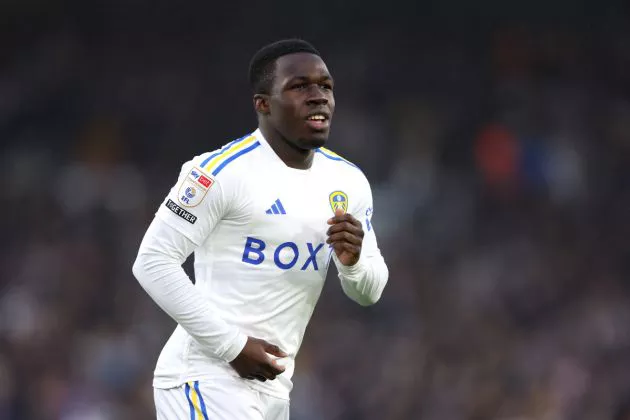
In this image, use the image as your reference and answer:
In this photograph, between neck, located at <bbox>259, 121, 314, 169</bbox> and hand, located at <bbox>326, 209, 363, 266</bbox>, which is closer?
A: hand, located at <bbox>326, 209, 363, 266</bbox>

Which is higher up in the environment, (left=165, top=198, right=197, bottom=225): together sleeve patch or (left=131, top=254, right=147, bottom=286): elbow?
(left=165, top=198, right=197, bottom=225): together sleeve patch

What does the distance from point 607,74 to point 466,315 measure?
3.62 meters

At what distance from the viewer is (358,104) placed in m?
11.6

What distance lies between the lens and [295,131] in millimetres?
4465

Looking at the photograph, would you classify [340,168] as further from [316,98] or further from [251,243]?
[251,243]

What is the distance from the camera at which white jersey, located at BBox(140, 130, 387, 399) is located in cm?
425

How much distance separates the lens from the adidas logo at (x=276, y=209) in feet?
14.3

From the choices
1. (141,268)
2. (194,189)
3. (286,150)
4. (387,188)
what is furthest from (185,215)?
(387,188)

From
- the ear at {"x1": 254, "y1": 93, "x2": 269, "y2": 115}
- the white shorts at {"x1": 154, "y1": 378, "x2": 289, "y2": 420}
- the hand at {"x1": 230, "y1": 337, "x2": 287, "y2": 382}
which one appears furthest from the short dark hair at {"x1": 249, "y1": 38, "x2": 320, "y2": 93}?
the white shorts at {"x1": 154, "y1": 378, "x2": 289, "y2": 420}

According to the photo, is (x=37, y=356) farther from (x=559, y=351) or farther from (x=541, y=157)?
(x=541, y=157)

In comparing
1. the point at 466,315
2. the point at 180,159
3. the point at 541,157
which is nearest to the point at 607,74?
the point at 541,157

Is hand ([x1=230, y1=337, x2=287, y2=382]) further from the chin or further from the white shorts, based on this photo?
the chin

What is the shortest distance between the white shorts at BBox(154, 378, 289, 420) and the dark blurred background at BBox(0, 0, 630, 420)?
4.27 metres

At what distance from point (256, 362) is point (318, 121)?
0.96 meters
